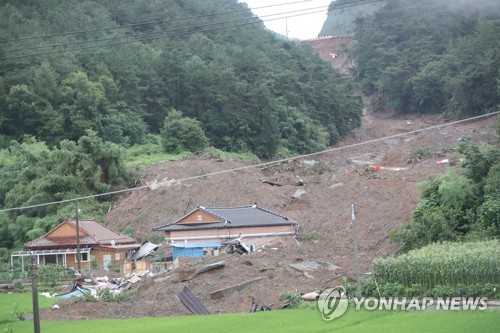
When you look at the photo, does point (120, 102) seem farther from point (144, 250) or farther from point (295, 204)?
point (144, 250)

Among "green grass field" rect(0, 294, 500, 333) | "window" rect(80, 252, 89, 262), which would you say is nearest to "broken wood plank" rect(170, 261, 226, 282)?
"green grass field" rect(0, 294, 500, 333)

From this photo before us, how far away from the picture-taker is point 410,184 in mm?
41844

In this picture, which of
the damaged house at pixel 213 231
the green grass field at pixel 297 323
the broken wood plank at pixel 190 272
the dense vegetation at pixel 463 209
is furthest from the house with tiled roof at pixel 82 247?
the dense vegetation at pixel 463 209

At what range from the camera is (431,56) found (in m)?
68.6

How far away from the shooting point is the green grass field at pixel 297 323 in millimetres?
14211

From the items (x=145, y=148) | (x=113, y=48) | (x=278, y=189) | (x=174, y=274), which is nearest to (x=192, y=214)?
(x=174, y=274)

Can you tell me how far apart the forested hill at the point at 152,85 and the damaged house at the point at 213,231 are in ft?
50.1

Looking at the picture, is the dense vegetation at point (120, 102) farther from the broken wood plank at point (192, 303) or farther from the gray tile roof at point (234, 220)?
the broken wood plank at point (192, 303)

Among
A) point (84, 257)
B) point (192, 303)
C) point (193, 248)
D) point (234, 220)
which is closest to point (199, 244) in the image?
point (193, 248)

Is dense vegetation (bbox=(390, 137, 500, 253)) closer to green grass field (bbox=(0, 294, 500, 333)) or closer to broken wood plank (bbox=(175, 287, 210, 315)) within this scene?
broken wood plank (bbox=(175, 287, 210, 315))

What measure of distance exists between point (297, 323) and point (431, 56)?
5592 centimetres

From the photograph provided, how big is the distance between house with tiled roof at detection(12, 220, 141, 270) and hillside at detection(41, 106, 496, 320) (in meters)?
3.37

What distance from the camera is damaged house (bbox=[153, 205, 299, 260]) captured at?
3406 cm

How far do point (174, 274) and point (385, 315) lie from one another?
425 inches
